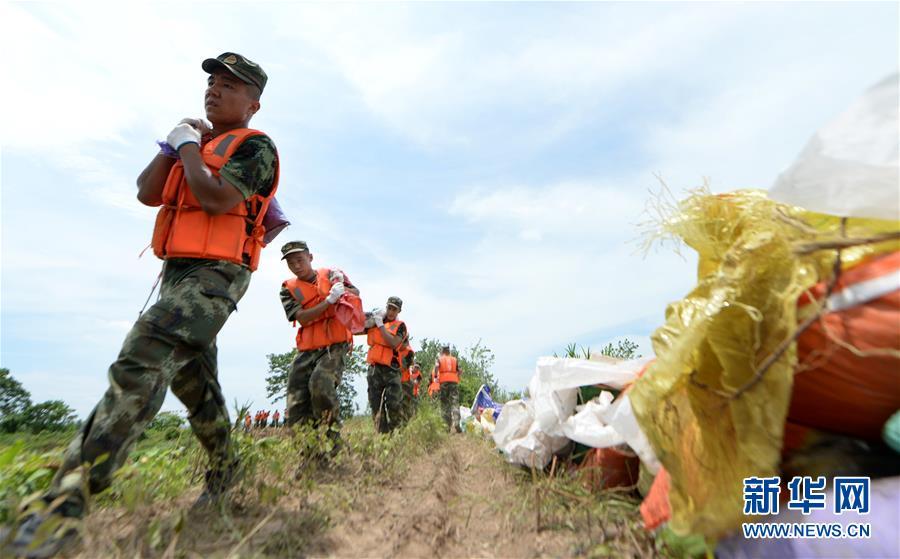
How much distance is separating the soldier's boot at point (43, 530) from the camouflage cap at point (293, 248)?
329 centimetres

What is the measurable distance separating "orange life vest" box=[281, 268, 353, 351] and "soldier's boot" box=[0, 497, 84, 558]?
9.76 feet

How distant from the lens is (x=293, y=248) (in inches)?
189

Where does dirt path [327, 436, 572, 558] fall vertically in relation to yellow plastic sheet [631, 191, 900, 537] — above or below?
below

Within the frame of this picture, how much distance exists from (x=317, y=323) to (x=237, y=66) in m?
2.74

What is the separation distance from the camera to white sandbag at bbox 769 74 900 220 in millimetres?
1182

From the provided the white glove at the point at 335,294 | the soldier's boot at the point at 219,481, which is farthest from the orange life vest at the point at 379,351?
the soldier's boot at the point at 219,481

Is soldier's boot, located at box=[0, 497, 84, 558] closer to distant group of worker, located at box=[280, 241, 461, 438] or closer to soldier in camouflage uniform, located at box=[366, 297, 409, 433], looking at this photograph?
distant group of worker, located at box=[280, 241, 461, 438]

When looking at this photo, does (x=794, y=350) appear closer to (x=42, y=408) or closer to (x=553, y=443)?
(x=553, y=443)

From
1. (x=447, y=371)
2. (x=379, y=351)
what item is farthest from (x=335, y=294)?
(x=447, y=371)

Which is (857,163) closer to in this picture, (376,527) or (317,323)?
(376,527)

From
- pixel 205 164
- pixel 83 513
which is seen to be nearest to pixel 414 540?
pixel 83 513

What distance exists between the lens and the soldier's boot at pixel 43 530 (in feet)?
4.88

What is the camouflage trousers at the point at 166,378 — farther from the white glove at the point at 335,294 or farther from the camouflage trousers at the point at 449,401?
the camouflage trousers at the point at 449,401

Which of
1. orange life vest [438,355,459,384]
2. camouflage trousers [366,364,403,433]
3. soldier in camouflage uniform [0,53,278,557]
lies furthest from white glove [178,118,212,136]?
orange life vest [438,355,459,384]
